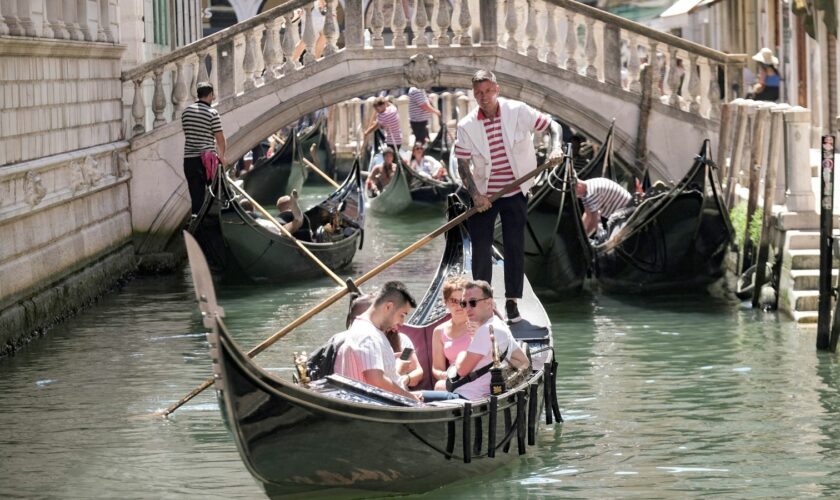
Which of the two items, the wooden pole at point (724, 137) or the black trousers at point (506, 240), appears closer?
the black trousers at point (506, 240)

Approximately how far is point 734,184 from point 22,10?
3490 millimetres

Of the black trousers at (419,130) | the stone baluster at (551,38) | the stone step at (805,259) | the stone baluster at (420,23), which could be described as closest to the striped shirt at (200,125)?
the stone baluster at (420,23)

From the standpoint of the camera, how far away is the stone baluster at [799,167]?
7219mm

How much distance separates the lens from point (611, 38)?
9.34 m

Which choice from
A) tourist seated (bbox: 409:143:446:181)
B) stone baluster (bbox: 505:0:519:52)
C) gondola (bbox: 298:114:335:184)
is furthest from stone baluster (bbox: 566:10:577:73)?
gondola (bbox: 298:114:335:184)

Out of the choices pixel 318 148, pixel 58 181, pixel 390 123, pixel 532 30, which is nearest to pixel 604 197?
pixel 532 30

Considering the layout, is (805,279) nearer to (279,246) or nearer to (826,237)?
(826,237)

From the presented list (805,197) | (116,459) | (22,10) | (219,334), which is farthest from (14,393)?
(805,197)

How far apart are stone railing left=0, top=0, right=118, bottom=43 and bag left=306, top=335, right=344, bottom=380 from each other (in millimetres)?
2910

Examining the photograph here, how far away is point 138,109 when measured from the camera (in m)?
9.19

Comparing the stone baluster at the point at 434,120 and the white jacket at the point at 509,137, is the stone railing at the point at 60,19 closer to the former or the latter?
the white jacket at the point at 509,137

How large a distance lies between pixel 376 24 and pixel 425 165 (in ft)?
11.7

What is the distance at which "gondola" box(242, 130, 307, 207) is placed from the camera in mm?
12539

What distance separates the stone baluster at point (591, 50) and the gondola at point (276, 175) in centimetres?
349
